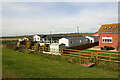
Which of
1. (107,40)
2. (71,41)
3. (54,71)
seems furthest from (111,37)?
(54,71)

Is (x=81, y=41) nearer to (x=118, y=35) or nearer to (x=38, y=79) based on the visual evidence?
(x=118, y=35)

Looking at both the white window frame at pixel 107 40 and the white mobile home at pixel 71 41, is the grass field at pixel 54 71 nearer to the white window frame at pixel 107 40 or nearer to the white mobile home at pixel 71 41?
the white mobile home at pixel 71 41

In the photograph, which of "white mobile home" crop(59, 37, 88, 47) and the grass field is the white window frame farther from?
the grass field

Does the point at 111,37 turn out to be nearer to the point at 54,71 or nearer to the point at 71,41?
the point at 71,41

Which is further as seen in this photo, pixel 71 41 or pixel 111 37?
pixel 71 41

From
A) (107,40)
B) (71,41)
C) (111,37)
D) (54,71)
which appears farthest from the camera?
(71,41)

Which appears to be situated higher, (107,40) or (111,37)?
(111,37)

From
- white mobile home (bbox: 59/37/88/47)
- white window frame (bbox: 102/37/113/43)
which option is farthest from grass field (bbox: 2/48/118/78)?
white window frame (bbox: 102/37/113/43)

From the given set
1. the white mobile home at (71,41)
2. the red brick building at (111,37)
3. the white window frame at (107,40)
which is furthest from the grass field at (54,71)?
the white window frame at (107,40)

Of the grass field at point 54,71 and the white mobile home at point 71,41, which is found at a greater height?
the white mobile home at point 71,41

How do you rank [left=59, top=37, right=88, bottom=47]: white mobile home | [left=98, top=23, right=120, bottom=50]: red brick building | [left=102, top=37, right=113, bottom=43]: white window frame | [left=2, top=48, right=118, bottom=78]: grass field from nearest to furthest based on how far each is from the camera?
[left=2, top=48, right=118, bottom=78]: grass field
[left=98, top=23, right=120, bottom=50]: red brick building
[left=102, top=37, right=113, bottom=43]: white window frame
[left=59, top=37, right=88, bottom=47]: white mobile home

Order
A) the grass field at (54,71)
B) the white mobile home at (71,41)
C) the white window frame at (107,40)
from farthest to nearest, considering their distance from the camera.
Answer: the white mobile home at (71,41)
the white window frame at (107,40)
the grass field at (54,71)

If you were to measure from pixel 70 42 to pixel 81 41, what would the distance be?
5974 millimetres

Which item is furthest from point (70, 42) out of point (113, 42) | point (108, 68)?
point (108, 68)
